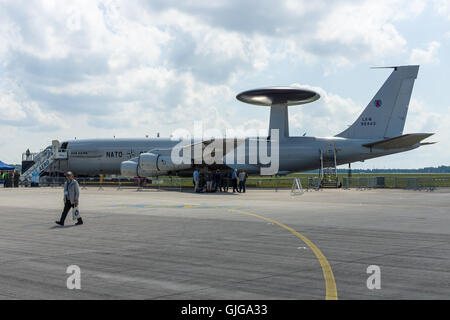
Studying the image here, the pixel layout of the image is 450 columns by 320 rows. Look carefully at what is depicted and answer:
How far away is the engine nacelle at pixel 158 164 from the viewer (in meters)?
41.0

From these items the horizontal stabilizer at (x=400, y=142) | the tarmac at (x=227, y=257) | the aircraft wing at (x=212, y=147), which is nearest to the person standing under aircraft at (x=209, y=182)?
the aircraft wing at (x=212, y=147)

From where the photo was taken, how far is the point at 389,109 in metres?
41.7

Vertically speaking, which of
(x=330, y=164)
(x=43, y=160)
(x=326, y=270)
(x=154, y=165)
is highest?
(x=43, y=160)

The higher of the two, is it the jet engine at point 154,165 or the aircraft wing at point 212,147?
the aircraft wing at point 212,147

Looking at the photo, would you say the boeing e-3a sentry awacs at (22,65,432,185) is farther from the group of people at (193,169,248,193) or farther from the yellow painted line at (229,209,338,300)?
the yellow painted line at (229,209,338,300)

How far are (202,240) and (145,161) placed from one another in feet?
100

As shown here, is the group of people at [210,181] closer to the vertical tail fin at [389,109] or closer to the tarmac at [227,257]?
the vertical tail fin at [389,109]

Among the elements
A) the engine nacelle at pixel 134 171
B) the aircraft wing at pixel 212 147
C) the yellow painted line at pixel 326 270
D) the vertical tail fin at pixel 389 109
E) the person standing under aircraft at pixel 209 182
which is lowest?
the yellow painted line at pixel 326 270

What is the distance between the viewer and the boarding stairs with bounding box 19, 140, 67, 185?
163ft

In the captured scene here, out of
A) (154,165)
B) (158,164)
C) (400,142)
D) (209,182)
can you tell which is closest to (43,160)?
(154,165)

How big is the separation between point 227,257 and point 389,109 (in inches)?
1435

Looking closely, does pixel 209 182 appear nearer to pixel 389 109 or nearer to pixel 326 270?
pixel 389 109

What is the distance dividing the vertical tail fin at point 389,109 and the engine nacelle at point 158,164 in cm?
1675

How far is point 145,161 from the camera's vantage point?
135 ft
